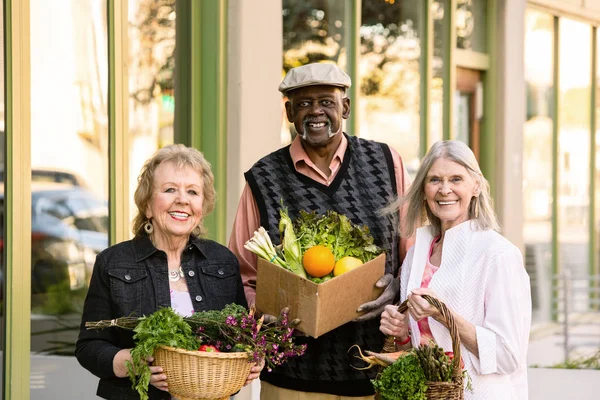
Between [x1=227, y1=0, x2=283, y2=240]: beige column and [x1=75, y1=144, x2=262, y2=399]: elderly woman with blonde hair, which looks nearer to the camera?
[x1=75, y1=144, x2=262, y2=399]: elderly woman with blonde hair

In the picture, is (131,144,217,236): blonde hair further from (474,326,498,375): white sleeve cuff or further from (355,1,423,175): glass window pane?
(355,1,423,175): glass window pane

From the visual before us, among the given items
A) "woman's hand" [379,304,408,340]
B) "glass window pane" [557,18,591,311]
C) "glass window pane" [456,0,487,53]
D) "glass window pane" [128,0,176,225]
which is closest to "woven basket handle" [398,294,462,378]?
"woman's hand" [379,304,408,340]

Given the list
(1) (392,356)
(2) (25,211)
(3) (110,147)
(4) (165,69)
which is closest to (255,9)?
(4) (165,69)

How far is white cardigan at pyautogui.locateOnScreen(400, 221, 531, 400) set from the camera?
314cm

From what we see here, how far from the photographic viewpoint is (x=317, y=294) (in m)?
3.28

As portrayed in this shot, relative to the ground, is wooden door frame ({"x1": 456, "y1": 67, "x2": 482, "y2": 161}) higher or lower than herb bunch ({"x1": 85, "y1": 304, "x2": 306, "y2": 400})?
higher

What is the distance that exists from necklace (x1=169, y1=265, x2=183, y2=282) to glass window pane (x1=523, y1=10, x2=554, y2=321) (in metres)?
8.30

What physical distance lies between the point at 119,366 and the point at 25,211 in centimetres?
181

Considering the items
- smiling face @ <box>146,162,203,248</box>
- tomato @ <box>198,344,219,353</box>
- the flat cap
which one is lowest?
tomato @ <box>198,344,219,353</box>

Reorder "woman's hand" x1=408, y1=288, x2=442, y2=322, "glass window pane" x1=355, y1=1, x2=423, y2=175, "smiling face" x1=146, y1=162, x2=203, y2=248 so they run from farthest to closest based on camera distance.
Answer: "glass window pane" x1=355, y1=1, x2=423, y2=175 < "smiling face" x1=146, y1=162, x2=203, y2=248 < "woman's hand" x1=408, y1=288, x2=442, y2=322

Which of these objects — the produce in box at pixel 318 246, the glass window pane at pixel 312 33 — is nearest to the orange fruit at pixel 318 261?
the produce in box at pixel 318 246

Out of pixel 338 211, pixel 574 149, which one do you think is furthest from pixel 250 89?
pixel 574 149

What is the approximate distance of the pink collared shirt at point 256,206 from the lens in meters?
3.85

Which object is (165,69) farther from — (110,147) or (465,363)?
(465,363)
